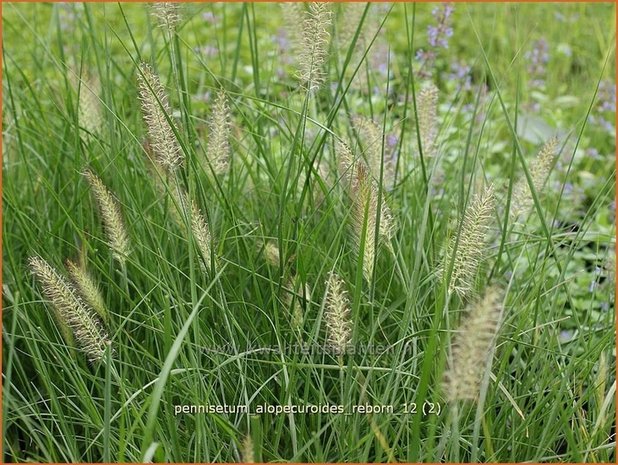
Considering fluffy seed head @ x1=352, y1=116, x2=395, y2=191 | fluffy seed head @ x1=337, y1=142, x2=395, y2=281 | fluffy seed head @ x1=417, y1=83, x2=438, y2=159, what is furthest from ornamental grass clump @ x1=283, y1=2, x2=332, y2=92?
fluffy seed head @ x1=417, y1=83, x2=438, y2=159

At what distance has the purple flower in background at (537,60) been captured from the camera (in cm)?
476

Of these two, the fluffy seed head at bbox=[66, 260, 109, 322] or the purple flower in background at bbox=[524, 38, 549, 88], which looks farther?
the purple flower in background at bbox=[524, 38, 549, 88]

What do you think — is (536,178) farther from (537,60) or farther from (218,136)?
(537,60)

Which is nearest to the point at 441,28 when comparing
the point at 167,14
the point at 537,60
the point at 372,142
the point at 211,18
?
the point at 372,142

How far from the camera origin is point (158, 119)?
74.7 inches

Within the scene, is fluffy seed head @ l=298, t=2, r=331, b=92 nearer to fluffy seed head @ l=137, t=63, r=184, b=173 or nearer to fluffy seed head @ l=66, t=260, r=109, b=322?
fluffy seed head @ l=137, t=63, r=184, b=173

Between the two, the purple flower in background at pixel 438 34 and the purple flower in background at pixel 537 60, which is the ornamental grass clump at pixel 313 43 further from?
the purple flower in background at pixel 537 60

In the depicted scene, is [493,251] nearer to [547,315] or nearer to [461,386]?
[547,315]

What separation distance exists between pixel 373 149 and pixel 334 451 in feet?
2.67

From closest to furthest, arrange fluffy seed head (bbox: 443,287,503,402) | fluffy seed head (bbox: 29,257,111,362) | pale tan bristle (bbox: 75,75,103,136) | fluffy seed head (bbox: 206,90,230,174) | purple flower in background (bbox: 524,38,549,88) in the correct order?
fluffy seed head (bbox: 443,287,503,402) → fluffy seed head (bbox: 29,257,111,362) → fluffy seed head (bbox: 206,90,230,174) → pale tan bristle (bbox: 75,75,103,136) → purple flower in background (bbox: 524,38,549,88)

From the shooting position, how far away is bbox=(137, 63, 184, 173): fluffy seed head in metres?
1.89

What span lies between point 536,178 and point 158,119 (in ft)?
3.78

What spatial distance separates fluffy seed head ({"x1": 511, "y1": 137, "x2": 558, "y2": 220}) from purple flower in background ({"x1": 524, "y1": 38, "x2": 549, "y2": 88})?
2.31 metres

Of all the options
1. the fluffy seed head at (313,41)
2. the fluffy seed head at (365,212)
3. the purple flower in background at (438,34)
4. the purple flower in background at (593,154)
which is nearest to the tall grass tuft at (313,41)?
the fluffy seed head at (313,41)
